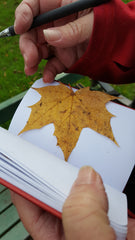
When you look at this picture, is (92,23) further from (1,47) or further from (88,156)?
(1,47)

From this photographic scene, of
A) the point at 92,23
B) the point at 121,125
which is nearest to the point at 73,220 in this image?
the point at 121,125

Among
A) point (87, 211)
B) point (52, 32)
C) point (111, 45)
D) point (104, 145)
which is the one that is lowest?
point (104, 145)

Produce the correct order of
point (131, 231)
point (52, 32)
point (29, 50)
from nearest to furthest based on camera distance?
point (131, 231)
point (52, 32)
point (29, 50)

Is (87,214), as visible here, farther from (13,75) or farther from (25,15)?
(13,75)

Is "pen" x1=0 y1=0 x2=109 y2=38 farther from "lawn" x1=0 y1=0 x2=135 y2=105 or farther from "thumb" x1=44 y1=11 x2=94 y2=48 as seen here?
"lawn" x1=0 y1=0 x2=135 y2=105

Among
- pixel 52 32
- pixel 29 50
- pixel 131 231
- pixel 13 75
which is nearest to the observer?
pixel 131 231

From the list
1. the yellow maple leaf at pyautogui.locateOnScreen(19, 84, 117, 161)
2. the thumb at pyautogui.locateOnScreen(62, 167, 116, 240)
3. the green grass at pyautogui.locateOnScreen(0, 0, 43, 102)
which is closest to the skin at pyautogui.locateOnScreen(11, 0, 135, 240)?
the thumb at pyautogui.locateOnScreen(62, 167, 116, 240)

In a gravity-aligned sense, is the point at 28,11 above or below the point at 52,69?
above

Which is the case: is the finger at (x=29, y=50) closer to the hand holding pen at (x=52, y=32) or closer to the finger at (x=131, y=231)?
the hand holding pen at (x=52, y=32)

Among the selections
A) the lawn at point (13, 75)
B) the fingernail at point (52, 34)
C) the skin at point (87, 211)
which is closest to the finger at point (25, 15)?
the fingernail at point (52, 34)

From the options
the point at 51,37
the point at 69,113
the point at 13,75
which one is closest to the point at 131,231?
the point at 69,113
